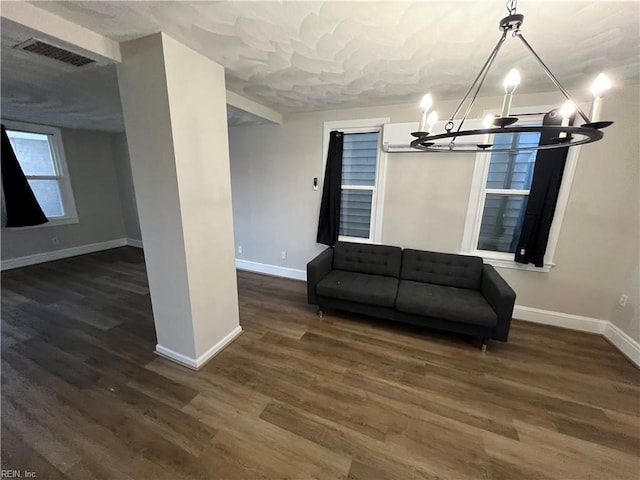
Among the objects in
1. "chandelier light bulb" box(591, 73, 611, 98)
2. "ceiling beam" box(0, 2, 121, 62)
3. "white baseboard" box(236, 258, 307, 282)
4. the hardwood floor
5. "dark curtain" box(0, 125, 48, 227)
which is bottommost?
the hardwood floor

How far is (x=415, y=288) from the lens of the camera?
2.72 m

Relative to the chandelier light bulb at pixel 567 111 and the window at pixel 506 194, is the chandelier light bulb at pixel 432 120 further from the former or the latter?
the window at pixel 506 194

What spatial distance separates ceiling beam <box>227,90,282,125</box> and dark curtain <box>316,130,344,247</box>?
0.81 m

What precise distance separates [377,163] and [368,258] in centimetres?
123

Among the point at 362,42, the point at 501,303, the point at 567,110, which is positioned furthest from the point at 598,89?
the point at 501,303

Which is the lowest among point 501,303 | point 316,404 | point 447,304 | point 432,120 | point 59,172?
point 316,404

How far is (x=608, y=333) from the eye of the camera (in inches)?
102

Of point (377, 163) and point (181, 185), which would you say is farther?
point (377, 163)

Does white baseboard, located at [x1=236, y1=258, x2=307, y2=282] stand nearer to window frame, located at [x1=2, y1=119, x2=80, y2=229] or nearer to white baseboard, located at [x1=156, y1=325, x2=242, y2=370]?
Result: white baseboard, located at [x1=156, y1=325, x2=242, y2=370]

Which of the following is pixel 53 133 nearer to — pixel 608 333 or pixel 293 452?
pixel 293 452

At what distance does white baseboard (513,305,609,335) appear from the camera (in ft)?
8.73

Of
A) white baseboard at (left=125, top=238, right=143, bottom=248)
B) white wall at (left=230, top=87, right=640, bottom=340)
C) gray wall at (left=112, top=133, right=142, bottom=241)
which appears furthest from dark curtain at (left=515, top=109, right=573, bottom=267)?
white baseboard at (left=125, top=238, right=143, bottom=248)

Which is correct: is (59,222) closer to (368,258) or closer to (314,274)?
(314,274)

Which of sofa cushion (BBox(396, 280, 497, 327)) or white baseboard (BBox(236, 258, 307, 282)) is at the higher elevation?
sofa cushion (BBox(396, 280, 497, 327))
